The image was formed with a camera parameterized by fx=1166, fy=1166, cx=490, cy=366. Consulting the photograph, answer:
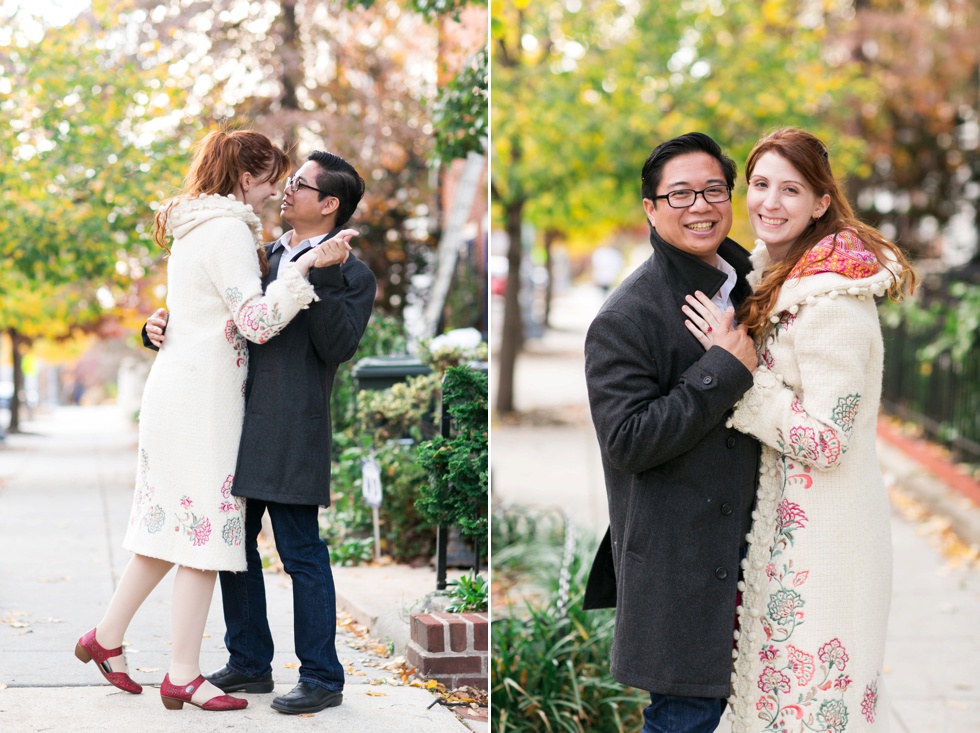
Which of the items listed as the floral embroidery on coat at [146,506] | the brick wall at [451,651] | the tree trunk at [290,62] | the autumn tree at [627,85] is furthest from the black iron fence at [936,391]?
the floral embroidery on coat at [146,506]

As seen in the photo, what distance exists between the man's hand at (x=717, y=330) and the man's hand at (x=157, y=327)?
1540 millimetres

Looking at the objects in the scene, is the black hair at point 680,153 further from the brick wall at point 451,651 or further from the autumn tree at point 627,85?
the autumn tree at point 627,85

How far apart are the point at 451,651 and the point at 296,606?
0.50 metres

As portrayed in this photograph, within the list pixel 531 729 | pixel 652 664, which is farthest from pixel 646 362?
pixel 531 729

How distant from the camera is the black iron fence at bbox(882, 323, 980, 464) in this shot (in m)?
9.18

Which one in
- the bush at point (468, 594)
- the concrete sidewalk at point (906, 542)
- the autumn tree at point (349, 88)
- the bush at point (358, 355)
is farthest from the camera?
the autumn tree at point (349, 88)

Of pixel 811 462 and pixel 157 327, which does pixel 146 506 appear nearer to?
pixel 157 327

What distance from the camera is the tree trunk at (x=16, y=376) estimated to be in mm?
3744

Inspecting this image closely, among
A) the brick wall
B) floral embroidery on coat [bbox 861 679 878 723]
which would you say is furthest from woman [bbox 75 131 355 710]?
floral embroidery on coat [bbox 861 679 878 723]

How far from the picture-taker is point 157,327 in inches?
132

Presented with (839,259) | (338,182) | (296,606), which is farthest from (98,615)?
(839,259)

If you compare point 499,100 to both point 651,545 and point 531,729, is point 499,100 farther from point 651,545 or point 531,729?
point 651,545

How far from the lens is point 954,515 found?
8039mm

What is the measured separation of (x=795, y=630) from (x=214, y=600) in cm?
177
